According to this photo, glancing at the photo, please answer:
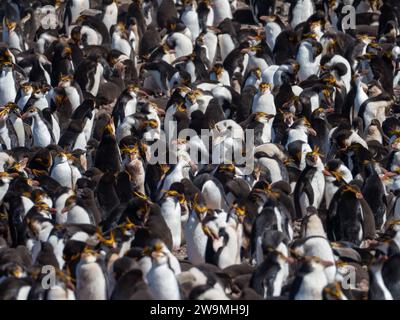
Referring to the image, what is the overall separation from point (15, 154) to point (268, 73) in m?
4.70

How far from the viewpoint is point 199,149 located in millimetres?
16906

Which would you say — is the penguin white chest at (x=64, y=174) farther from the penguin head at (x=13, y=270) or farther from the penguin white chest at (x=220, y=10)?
the penguin white chest at (x=220, y=10)

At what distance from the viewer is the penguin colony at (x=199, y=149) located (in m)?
12.9

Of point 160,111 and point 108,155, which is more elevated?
point 160,111

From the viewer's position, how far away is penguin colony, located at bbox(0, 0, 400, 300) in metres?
12.9

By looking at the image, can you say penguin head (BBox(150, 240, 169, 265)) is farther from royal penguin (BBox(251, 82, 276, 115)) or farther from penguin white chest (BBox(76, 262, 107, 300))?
royal penguin (BBox(251, 82, 276, 115))

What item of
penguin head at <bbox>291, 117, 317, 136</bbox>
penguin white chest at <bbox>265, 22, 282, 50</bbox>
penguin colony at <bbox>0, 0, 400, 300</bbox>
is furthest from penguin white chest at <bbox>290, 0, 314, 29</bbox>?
penguin head at <bbox>291, 117, 317, 136</bbox>

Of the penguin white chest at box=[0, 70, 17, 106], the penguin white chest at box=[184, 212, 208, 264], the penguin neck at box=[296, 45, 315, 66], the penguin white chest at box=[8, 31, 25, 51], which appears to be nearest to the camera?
the penguin white chest at box=[184, 212, 208, 264]

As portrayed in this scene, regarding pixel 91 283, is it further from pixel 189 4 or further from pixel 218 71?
pixel 189 4

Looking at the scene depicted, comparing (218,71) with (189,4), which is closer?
(218,71)

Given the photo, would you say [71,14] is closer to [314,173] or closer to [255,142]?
[255,142]

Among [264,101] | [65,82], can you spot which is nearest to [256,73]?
[264,101]

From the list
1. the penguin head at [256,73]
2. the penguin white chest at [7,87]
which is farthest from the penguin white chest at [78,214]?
the penguin head at [256,73]

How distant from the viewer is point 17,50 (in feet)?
72.1
